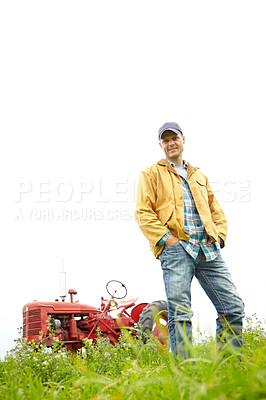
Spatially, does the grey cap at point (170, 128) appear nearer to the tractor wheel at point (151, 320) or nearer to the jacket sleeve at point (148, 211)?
the jacket sleeve at point (148, 211)

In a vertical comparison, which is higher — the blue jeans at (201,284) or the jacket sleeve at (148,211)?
the jacket sleeve at (148,211)

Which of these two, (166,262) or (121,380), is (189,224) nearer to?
(166,262)

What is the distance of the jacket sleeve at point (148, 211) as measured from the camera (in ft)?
10.5

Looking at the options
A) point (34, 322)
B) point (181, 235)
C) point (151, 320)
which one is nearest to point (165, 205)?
point (181, 235)

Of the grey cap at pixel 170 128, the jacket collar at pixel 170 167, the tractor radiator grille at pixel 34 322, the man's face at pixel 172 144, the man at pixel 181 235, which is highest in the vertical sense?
the grey cap at pixel 170 128

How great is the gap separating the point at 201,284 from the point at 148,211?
0.76m

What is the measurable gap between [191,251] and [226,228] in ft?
2.12

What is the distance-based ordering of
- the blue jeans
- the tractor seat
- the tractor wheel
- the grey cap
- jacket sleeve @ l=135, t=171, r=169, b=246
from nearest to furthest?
the blue jeans → jacket sleeve @ l=135, t=171, r=169, b=246 → the grey cap → the tractor wheel → the tractor seat

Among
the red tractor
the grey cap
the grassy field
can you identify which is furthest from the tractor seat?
the grey cap

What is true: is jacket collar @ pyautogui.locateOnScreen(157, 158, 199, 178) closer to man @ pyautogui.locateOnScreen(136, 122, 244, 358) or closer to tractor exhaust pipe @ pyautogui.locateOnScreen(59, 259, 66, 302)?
man @ pyautogui.locateOnScreen(136, 122, 244, 358)

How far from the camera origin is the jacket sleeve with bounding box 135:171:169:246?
3.20 meters

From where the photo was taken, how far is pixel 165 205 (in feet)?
11.1

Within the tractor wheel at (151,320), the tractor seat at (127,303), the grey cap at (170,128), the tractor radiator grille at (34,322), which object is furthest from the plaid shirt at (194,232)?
the tractor radiator grille at (34,322)

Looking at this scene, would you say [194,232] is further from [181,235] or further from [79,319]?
[79,319]
